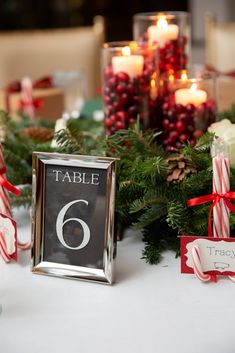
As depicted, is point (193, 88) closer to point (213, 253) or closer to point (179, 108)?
point (179, 108)

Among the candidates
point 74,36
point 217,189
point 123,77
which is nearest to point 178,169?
point 217,189

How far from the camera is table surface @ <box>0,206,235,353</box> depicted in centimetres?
74

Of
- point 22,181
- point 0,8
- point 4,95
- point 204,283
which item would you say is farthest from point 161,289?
point 0,8

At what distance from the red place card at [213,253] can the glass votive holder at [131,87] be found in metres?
0.40

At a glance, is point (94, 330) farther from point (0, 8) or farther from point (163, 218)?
point (0, 8)

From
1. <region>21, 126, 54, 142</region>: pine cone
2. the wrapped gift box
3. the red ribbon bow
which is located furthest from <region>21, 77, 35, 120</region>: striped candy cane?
the red ribbon bow

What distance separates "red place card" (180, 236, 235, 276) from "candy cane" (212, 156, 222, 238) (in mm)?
24

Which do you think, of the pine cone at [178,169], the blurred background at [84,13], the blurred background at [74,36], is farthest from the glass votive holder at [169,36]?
the blurred background at [84,13]

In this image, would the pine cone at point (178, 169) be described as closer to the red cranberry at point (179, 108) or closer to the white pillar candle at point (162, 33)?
the red cranberry at point (179, 108)

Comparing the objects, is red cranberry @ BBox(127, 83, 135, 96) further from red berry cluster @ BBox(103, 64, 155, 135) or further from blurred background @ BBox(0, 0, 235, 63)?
blurred background @ BBox(0, 0, 235, 63)

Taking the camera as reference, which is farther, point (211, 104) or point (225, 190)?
point (211, 104)

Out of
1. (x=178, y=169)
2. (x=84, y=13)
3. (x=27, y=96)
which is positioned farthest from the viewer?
(x=84, y=13)

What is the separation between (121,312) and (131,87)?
21.4 inches

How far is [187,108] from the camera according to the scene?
1.15 meters
